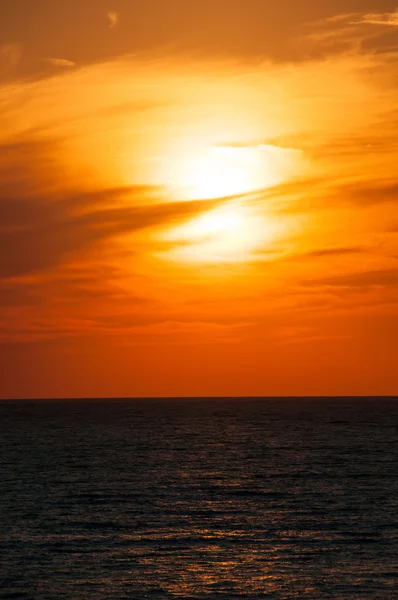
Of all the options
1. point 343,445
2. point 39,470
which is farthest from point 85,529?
point 343,445

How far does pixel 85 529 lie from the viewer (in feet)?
195

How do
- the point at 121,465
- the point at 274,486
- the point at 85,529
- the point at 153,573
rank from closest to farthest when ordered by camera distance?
the point at 153,573, the point at 85,529, the point at 274,486, the point at 121,465

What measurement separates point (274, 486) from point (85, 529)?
31171 millimetres

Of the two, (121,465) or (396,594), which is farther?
(121,465)

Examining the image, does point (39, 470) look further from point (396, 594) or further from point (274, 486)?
point (396, 594)

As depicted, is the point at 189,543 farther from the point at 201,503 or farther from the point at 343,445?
the point at 343,445

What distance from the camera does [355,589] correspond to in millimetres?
42781

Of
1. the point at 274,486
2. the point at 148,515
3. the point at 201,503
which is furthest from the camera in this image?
the point at 274,486

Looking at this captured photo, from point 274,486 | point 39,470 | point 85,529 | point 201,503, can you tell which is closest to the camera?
point 85,529

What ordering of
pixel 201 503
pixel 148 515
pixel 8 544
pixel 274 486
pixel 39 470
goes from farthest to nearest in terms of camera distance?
pixel 39 470, pixel 274 486, pixel 201 503, pixel 148 515, pixel 8 544

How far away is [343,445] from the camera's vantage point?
149 meters

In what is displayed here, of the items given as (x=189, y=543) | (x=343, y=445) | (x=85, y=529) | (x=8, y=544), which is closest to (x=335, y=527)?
(x=189, y=543)

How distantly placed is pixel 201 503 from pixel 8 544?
23368 millimetres

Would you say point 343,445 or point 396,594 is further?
point 343,445
